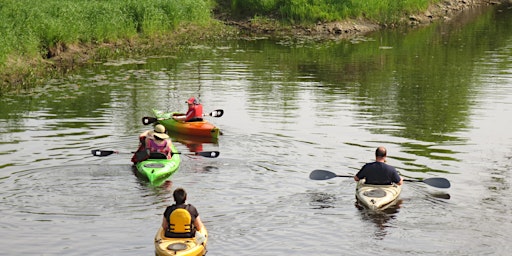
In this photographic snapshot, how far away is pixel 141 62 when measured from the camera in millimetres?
41000

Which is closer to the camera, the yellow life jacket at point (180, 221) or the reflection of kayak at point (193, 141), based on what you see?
the yellow life jacket at point (180, 221)

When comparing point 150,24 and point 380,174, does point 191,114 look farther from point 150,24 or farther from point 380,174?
point 150,24

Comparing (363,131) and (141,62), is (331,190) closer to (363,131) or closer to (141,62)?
(363,131)

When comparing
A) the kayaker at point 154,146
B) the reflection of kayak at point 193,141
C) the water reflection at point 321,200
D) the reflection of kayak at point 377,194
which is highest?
the kayaker at point 154,146

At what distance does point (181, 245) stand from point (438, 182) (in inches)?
273

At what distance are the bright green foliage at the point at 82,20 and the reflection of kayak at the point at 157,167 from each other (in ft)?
42.5

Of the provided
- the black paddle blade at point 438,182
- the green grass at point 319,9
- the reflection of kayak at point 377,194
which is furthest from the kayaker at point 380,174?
the green grass at point 319,9

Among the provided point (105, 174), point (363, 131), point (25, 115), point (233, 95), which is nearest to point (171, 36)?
point (233, 95)

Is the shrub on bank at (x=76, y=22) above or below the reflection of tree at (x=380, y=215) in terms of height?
above

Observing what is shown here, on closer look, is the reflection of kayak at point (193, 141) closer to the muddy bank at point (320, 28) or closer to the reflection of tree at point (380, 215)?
the reflection of tree at point (380, 215)

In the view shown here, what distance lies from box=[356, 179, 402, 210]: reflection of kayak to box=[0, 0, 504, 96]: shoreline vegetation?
1755cm

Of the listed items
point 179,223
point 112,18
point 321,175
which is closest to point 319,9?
point 112,18

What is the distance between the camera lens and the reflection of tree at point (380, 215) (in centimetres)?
1853

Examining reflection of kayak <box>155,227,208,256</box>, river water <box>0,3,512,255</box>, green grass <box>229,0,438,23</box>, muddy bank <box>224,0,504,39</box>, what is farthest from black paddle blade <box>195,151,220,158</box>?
green grass <box>229,0,438,23</box>
